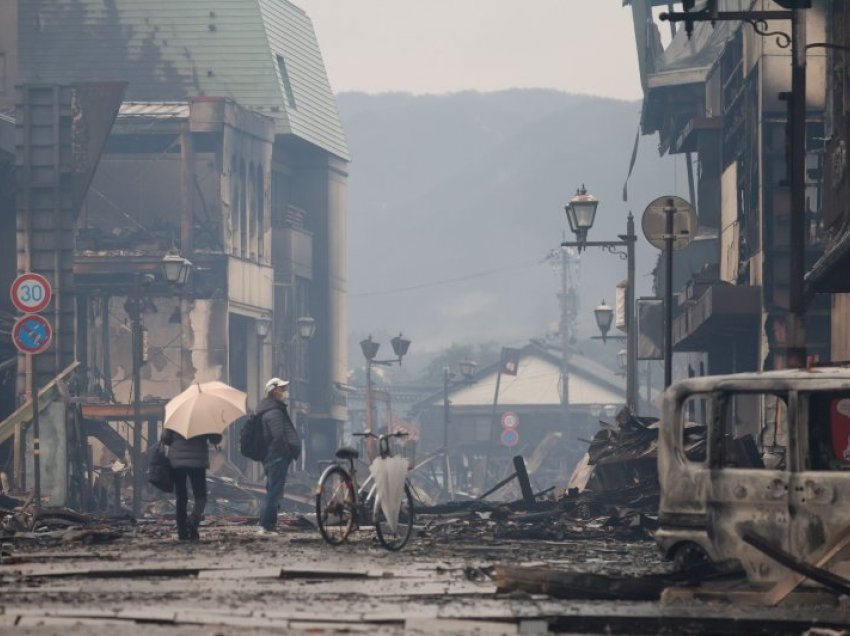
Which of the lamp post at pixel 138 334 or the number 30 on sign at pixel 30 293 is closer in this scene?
the number 30 on sign at pixel 30 293

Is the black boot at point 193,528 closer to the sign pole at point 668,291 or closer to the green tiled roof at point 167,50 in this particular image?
the sign pole at point 668,291

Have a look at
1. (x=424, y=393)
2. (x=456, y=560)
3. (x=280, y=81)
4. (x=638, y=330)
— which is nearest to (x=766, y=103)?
(x=638, y=330)

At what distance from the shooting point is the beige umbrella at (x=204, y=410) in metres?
22.7

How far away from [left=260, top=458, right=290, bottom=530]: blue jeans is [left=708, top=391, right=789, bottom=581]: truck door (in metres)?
8.19

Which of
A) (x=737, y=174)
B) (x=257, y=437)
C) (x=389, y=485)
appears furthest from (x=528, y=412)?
(x=389, y=485)

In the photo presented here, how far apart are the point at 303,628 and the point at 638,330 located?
3231cm

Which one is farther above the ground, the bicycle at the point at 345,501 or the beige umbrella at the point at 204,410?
the beige umbrella at the point at 204,410

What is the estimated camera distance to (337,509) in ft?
69.1

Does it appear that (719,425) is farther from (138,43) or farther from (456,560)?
(138,43)

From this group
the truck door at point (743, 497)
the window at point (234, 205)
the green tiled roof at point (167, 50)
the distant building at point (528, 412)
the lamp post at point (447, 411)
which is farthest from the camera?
the distant building at point (528, 412)

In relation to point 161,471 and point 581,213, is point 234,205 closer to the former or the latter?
point 581,213

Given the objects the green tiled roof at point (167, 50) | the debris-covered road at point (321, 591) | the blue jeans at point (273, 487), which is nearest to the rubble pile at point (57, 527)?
the debris-covered road at point (321, 591)

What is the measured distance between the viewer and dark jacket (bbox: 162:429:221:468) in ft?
74.8

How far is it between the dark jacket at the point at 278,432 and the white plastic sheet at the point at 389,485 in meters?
2.94
